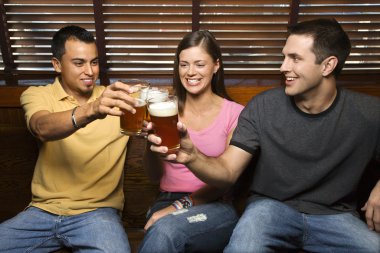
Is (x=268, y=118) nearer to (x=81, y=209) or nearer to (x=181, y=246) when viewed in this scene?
(x=181, y=246)

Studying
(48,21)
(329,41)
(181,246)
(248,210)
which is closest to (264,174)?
(248,210)

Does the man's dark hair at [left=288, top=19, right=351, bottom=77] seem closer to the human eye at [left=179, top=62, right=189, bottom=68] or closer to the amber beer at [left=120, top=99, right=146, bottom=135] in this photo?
the human eye at [left=179, top=62, right=189, bottom=68]

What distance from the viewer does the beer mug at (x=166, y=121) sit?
4.98 feet

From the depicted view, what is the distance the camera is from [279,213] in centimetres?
202

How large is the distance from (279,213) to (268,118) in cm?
50

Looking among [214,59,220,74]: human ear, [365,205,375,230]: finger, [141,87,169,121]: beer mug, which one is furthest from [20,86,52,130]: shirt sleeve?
[365,205,375,230]: finger

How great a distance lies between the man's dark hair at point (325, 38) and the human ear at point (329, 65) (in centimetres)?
2

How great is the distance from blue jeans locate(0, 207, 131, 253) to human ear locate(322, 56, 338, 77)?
1.39 metres

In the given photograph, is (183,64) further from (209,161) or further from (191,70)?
(209,161)

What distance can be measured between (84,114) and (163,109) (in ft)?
1.32

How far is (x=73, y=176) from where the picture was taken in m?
2.26

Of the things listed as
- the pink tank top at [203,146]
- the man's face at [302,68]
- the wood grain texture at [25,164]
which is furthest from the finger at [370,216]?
the wood grain texture at [25,164]

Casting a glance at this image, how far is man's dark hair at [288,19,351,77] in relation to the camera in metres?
2.03

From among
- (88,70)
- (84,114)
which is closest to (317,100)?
(84,114)
